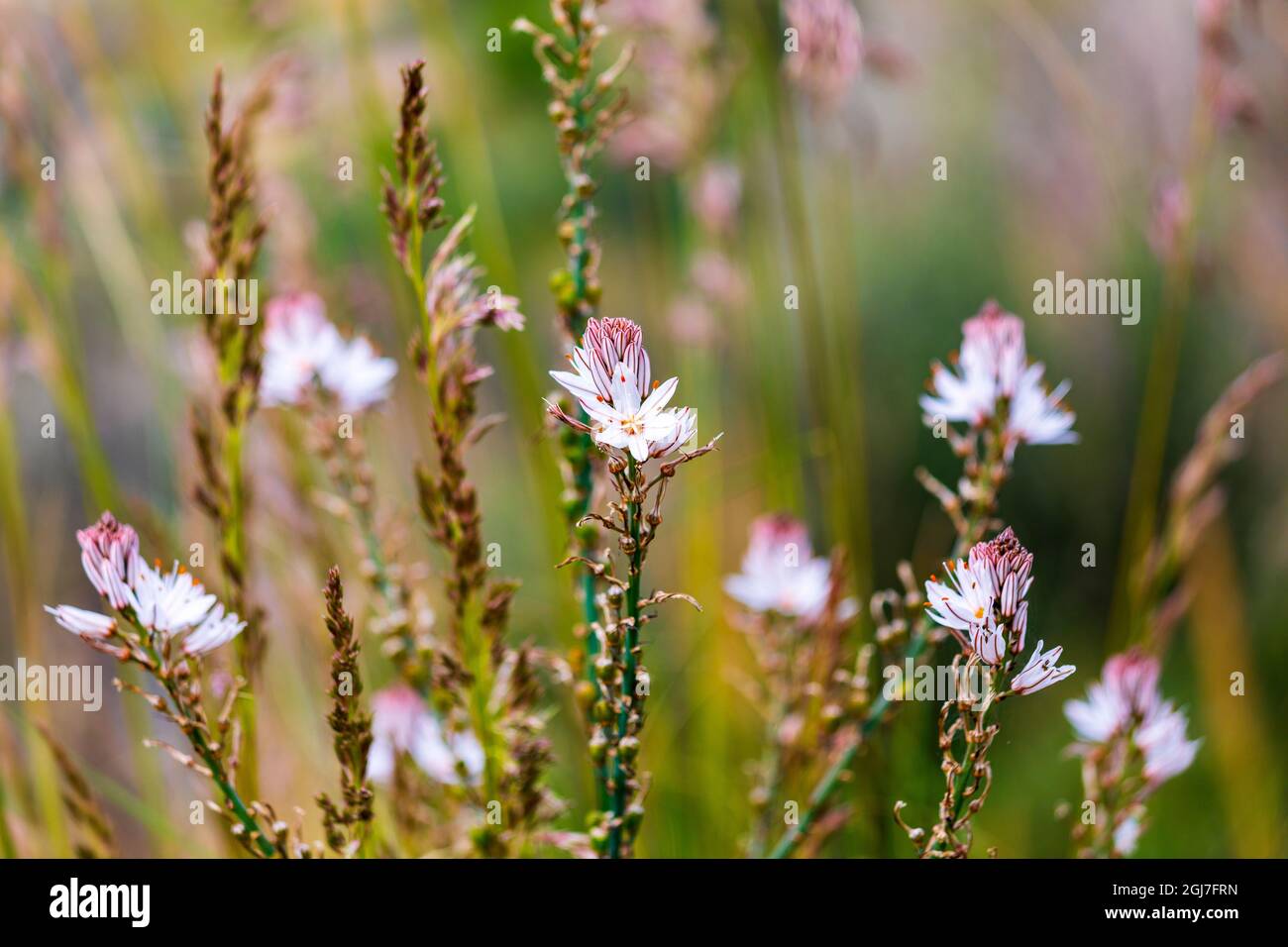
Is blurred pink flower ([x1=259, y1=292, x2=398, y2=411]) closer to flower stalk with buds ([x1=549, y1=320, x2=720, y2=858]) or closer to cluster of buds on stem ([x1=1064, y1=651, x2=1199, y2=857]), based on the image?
flower stalk with buds ([x1=549, y1=320, x2=720, y2=858])

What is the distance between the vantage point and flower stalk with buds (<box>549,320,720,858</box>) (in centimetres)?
31

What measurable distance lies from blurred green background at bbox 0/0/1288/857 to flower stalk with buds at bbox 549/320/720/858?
0.17m

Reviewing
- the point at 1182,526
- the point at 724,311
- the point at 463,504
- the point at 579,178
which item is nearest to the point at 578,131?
the point at 579,178

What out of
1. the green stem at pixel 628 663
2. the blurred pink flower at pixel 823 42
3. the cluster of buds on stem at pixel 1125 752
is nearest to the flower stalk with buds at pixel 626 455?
the green stem at pixel 628 663

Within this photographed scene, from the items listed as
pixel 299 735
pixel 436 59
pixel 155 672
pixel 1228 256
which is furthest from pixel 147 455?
pixel 1228 256

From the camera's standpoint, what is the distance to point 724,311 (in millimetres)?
907

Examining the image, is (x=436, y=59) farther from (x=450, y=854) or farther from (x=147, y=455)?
(x=450, y=854)

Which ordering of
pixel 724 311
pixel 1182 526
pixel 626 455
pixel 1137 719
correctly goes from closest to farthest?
1. pixel 626 455
2. pixel 1137 719
3. pixel 1182 526
4. pixel 724 311

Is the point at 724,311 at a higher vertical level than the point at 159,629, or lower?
higher

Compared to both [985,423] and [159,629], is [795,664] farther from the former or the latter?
[159,629]

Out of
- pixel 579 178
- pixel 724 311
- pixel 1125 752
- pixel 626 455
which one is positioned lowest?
pixel 1125 752

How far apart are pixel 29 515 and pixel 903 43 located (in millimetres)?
1301

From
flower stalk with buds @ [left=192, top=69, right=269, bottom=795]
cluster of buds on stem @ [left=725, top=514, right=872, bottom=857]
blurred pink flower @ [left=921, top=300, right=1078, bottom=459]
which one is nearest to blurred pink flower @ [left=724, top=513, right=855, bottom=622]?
cluster of buds on stem @ [left=725, top=514, right=872, bottom=857]

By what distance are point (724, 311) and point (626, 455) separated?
0.61 metres
